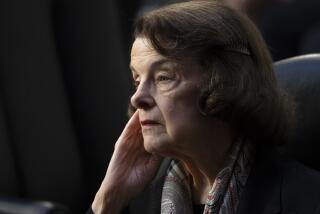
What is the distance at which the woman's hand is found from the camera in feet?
10.3

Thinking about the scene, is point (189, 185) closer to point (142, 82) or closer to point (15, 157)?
point (142, 82)

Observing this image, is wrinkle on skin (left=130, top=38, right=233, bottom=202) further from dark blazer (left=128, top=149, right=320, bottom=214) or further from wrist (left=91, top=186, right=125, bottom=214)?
wrist (left=91, top=186, right=125, bottom=214)

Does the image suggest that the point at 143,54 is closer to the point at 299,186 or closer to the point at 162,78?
the point at 162,78

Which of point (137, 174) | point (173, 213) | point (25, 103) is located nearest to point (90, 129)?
point (25, 103)

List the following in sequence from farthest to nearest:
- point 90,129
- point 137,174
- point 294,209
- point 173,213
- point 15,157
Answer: point 90,129 → point 15,157 → point 137,174 → point 173,213 → point 294,209

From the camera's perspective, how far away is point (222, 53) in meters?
2.77

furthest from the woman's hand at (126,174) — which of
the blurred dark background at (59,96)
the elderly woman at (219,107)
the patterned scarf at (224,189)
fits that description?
the blurred dark background at (59,96)

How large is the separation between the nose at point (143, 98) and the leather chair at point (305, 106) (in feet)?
1.53

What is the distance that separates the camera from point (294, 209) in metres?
2.75

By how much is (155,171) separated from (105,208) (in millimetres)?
195

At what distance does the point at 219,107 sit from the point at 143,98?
211 mm

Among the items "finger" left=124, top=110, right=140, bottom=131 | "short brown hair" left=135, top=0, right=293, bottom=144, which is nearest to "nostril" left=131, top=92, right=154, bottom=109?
"short brown hair" left=135, top=0, right=293, bottom=144

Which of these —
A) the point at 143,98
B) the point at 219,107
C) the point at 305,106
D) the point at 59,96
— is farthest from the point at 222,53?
the point at 59,96

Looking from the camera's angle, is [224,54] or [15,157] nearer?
[224,54]
